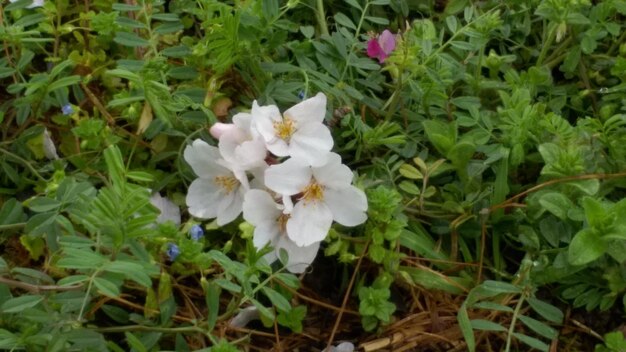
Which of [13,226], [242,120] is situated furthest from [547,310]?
[13,226]

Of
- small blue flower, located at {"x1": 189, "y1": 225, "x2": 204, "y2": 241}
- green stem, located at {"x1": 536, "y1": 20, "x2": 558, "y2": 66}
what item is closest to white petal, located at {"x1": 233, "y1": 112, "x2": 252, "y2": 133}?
small blue flower, located at {"x1": 189, "y1": 225, "x2": 204, "y2": 241}

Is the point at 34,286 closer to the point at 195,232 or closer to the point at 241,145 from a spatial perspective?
the point at 195,232

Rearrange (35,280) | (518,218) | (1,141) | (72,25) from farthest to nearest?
1. (72,25)
2. (1,141)
3. (518,218)
4. (35,280)

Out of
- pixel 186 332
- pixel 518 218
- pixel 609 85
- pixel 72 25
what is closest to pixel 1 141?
pixel 72 25

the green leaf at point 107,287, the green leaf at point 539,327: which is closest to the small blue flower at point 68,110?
the green leaf at point 107,287

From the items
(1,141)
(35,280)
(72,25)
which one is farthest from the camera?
(72,25)

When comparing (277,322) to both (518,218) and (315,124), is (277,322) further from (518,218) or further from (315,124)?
(518,218)

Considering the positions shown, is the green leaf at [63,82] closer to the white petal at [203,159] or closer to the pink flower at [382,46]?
the white petal at [203,159]

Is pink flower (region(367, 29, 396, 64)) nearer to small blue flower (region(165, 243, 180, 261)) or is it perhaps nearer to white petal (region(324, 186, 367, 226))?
white petal (region(324, 186, 367, 226))
